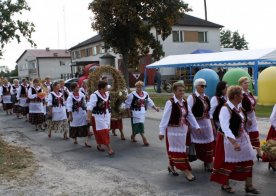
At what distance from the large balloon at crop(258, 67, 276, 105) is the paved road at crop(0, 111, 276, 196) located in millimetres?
5420

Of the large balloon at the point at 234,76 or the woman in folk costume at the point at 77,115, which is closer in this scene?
the woman in folk costume at the point at 77,115

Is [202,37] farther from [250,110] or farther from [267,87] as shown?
[250,110]

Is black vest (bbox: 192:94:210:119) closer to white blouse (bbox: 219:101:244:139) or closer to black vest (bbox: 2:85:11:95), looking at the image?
white blouse (bbox: 219:101:244:139)

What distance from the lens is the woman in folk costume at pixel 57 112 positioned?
1362cm

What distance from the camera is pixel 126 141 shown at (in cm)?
1232

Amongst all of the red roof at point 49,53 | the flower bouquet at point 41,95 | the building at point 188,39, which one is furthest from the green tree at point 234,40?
the flower bouquet at point 41,95

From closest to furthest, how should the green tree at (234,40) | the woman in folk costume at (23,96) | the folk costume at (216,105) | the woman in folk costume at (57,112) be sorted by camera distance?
1. the folk costume at (216,105)
2. the woman in folk costume at (57,112)
3. the woman in folk costume at (23,96)
4. the green tree at (234,40)

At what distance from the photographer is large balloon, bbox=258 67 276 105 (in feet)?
63.1

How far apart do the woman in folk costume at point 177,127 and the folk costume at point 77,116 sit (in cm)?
490

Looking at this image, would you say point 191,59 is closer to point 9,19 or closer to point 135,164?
point 9,19

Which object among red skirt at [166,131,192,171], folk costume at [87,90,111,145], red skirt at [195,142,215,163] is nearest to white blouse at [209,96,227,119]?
red skirt at [195,142,215,163]

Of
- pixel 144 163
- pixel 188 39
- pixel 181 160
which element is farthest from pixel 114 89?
pixel 188 39

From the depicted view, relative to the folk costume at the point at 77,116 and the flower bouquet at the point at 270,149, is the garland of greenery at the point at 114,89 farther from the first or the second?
the flower bouquet at the point at 270,149

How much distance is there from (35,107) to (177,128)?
9.54 m
